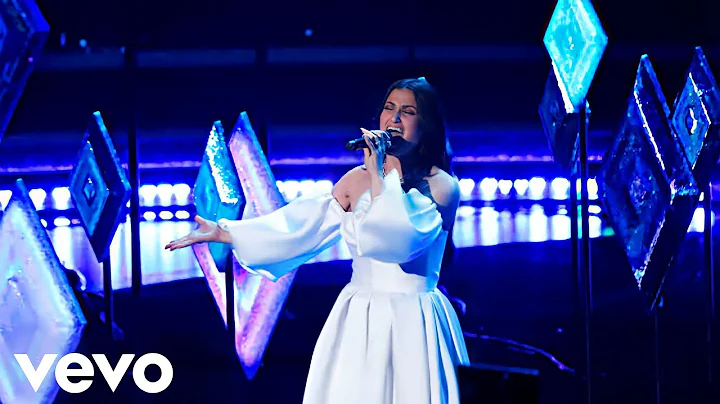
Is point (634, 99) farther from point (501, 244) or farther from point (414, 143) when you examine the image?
point (501, 244)

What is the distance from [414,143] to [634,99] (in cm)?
115

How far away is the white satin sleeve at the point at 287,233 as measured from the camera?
2.01m

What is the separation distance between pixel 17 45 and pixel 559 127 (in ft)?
6.39

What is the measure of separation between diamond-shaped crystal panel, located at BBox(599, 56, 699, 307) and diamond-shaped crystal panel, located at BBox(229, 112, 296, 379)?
1.19 m

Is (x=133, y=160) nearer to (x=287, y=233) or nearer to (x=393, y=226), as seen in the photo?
(x=287, y=233)

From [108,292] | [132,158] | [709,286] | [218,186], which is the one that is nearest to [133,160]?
[132,158]

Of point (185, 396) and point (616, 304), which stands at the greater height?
point (616, 304)

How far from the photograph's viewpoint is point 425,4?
3.07m

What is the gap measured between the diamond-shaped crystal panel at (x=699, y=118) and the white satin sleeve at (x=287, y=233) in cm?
142

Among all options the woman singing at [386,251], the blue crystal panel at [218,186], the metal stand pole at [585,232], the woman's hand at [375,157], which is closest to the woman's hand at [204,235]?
the woman singing at [386,251]

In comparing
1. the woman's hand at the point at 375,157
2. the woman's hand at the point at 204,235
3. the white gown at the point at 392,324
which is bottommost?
the white gown at the point at 392,324

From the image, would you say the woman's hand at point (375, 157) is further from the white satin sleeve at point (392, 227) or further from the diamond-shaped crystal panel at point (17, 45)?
the diamond-shaped crystal panel at point (17, 45)

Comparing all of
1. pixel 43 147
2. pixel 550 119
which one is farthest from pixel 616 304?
pixel 43 147

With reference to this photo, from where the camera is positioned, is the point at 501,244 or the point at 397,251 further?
the point at 501,244
